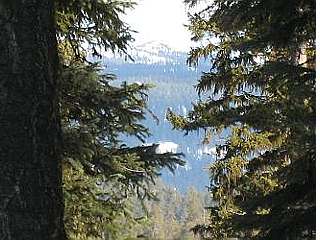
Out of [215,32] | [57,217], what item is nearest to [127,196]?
[57,217]

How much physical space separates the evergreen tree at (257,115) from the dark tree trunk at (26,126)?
2147 millimetres

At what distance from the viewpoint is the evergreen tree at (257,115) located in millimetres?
4828

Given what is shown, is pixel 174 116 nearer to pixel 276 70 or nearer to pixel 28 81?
pixel 276 70

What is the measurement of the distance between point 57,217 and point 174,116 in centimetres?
1144

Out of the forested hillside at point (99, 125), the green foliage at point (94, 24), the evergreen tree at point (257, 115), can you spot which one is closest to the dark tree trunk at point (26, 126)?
the forested hillside at point (99, 125)

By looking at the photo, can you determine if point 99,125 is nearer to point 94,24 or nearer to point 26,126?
point 94,24

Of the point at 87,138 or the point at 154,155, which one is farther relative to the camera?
the point at 154,155

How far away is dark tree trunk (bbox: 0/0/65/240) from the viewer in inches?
102

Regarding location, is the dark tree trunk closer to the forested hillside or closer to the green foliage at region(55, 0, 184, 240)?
the forested hillside

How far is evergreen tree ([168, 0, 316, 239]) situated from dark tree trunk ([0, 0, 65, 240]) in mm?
2147

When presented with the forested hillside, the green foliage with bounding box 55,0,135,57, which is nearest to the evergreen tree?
the forested hillside

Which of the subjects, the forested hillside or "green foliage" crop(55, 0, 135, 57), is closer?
the forested hillside

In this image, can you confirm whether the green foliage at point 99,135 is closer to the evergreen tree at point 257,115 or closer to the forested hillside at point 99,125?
the forested hillside at point 99,125

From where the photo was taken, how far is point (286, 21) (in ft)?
16.2
